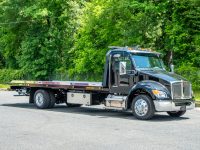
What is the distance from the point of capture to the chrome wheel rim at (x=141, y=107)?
15046 millimetres

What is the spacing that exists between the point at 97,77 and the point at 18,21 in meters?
11.9

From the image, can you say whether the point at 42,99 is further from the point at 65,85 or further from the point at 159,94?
the point at 159,94

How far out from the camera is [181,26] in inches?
1260

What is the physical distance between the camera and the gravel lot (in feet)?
33.1

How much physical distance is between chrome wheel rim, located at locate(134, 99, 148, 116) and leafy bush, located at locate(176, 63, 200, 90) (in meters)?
14.8

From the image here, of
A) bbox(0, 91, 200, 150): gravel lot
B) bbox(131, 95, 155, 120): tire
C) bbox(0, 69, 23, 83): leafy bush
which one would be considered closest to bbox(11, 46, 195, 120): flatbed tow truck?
bbox(131, 95, 155, 120): tire

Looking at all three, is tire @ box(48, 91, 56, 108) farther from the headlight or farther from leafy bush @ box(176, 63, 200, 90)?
leafy bush @ box(176, 63, 200, 90)

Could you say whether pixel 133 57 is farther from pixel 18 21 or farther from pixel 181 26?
pixel 18 21

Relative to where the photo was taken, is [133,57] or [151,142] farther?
[133,57]

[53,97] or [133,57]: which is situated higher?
[133,57]

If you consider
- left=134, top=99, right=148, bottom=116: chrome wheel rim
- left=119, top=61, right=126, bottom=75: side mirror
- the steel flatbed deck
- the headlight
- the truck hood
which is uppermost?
left=119, top=61, right=126, bottom=75: side mirror

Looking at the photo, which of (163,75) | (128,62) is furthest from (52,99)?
(163,75)

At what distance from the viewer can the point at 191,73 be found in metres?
30.4

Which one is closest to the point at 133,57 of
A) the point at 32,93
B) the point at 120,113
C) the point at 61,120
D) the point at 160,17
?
the point at 120,113
